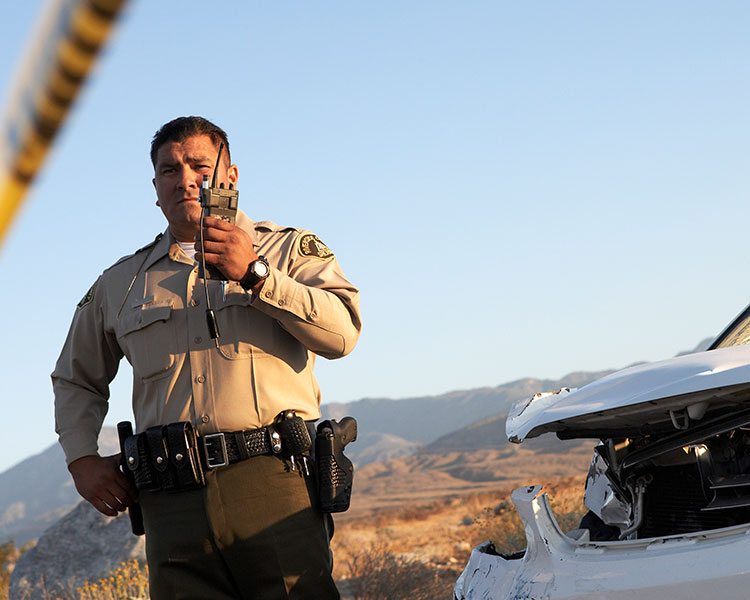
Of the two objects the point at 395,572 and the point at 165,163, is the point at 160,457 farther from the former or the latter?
the point at 395,572

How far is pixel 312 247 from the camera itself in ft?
10.1

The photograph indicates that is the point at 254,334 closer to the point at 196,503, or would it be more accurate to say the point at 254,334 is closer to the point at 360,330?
the point at 360,330

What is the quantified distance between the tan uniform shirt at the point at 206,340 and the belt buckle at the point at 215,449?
5 centimetres

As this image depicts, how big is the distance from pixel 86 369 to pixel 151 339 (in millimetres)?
400

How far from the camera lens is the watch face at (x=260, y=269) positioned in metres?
2.60

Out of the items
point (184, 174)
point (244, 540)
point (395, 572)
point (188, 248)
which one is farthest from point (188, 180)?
point (395, 572)

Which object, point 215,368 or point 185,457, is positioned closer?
point 185,457

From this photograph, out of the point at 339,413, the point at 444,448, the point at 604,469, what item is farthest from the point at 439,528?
the point at 339,413

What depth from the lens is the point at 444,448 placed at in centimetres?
7581

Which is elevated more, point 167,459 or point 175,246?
point 175,246

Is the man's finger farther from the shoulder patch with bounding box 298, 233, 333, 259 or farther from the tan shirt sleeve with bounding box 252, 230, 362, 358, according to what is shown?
the shoulder patch with bounding box 298, 233, 333, 259

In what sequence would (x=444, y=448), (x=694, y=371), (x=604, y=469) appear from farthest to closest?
(x=444, y=448) < (x=604, y=469) < (x=694, y=371)

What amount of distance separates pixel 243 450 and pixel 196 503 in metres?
0.23

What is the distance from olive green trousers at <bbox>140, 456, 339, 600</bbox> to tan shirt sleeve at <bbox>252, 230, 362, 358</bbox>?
0.43m
